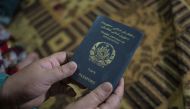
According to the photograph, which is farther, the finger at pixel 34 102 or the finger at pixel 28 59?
the finger at pixel 28 59

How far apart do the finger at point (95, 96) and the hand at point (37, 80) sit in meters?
0.07

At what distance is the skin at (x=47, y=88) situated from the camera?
0.76 m

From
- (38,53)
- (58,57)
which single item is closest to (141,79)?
(58,57)

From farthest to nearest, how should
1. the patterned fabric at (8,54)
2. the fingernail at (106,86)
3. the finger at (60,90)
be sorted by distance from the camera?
1. the patterned fabric at (8,54)
2. the finger at (60,90)
3. the fingernail at (106,86)

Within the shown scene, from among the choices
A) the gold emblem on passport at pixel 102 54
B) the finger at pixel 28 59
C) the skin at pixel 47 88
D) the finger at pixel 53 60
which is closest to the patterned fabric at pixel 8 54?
the finger at pixel 28 59

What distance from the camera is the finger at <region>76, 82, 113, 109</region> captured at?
2.47ft

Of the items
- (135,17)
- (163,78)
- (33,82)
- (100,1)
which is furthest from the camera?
(100,1)

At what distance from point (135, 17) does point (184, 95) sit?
34cm

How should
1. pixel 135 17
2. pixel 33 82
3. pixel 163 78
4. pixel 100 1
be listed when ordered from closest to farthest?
pixel 33 82 → pixel 163 78 → pixel 135 17 → pixel 100 1

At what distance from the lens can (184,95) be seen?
2.93 ft

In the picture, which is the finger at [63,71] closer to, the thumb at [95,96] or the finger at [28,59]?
the thumb at [95,96]

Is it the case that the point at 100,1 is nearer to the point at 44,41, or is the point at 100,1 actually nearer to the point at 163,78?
the point at 44,41

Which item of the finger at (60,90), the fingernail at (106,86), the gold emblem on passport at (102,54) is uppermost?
the gold emblem on passport at (102,54)

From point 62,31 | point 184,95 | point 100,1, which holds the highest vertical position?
point 100,1
